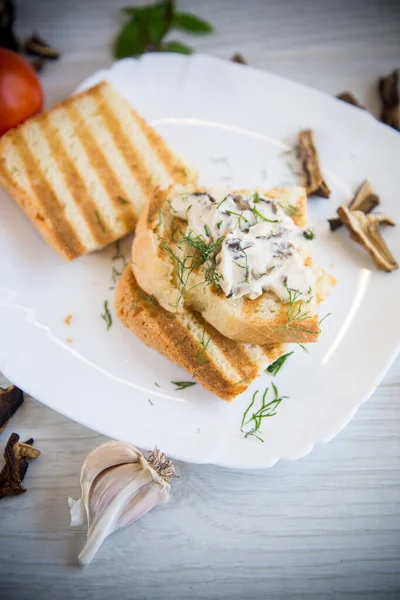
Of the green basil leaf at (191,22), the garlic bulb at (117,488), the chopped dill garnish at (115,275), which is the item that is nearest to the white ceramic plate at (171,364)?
the chopped dill garnish at (115,275)

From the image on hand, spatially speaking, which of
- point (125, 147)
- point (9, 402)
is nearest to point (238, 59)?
point (125, 147)

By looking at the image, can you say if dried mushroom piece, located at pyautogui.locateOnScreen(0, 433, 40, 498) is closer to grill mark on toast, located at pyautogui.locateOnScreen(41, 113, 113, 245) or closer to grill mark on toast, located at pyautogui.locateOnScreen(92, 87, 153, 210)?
grill mark on toast, located at pyautogui.locateOnScreen(41, 113, 113, 245)

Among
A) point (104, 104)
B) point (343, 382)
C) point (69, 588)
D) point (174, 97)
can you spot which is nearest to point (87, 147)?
point (104, 104)

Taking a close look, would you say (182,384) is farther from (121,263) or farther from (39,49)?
(39,49)

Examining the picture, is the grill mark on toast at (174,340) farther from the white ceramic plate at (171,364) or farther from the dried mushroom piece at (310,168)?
the dried mushroom piece at (310,168)

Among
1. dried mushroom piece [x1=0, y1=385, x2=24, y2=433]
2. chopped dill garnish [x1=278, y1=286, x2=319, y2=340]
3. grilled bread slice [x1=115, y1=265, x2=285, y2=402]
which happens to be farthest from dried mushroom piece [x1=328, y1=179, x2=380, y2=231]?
dried mushroom piece [x1=0, y1=385, x2=24, y2=433]
